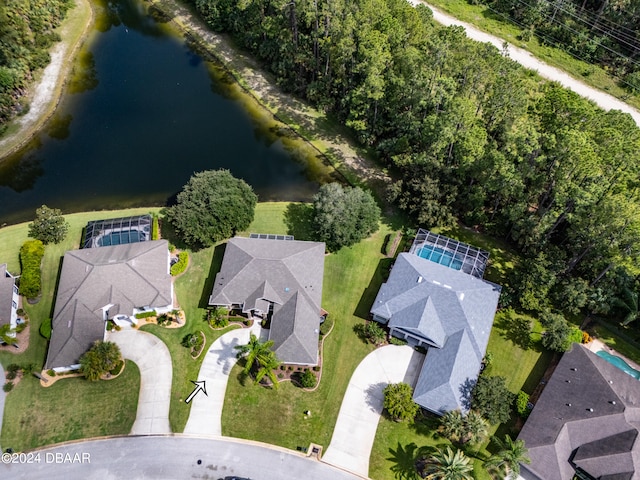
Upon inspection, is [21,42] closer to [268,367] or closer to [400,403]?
[268,367]

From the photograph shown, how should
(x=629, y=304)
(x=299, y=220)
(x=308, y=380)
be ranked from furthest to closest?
(x=299, y=220), (x=629, y=304), (x=308, y=380)

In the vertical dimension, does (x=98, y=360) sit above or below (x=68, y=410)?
above

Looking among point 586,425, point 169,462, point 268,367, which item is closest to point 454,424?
point 586,425

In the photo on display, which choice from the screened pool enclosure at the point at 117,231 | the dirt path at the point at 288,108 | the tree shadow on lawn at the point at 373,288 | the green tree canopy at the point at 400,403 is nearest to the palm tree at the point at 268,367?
the green tree canopy at the point at 400,403

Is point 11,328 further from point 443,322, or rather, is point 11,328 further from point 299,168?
point 443,322

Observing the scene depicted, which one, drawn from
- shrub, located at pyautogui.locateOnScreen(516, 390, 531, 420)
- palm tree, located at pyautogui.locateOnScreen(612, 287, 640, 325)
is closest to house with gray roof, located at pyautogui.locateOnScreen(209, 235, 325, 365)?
shrub, located at pyautogui.locateOnScreen(516, 390, 531, 420)

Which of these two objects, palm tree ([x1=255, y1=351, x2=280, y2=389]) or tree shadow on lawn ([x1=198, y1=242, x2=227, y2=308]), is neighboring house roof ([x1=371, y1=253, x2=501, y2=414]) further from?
tree shadow on lawn ([x1=198, y1=242, x2=227, y2=308])

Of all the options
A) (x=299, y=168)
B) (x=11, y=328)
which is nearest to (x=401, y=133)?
(x=299, y=168)
